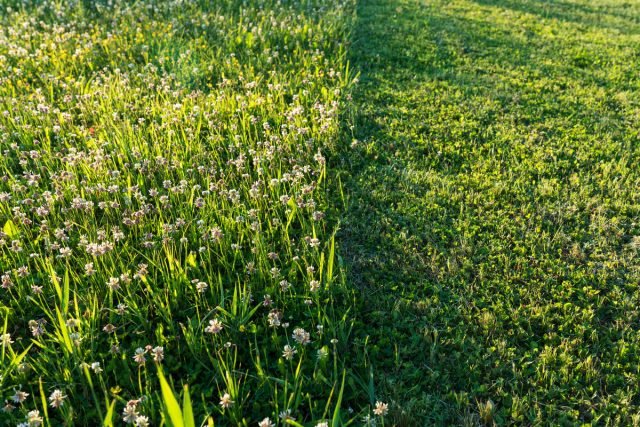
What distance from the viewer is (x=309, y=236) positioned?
4.42 meters

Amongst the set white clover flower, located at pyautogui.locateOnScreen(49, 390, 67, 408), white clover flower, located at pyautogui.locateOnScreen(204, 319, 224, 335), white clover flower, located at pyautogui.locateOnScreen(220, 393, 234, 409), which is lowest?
white clover flower, located at pyautogui.locateOnScreen(49, 390, 67, 408)

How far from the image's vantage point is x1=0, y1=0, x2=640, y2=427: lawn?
10.8 ft

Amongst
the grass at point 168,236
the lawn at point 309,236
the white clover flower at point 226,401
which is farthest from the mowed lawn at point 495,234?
the white clover flower at point 226,401

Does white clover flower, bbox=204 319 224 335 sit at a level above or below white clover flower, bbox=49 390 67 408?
above

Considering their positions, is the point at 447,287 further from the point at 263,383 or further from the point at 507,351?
the point at 263,383

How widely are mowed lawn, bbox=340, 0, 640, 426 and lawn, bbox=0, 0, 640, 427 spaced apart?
0.02 meters

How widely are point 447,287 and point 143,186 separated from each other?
2.86 meters

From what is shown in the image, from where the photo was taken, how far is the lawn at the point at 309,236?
328cm

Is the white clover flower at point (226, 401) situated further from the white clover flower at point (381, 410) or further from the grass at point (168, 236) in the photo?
the white clover flower at point (381, 410)

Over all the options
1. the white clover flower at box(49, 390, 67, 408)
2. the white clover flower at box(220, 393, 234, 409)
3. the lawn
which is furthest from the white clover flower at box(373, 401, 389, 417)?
the white clover flower at box(49, 390, 67, 408)

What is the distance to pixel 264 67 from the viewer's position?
7.48 metres

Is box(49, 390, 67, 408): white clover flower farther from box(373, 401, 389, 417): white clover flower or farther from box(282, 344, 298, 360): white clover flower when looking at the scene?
box(373, 401, 389, 417): white clover flower

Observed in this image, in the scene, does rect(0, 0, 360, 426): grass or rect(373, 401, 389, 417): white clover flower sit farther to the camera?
rect(0, 0, 360, 426): grass

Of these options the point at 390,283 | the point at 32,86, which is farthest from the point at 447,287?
the point at 32,86
